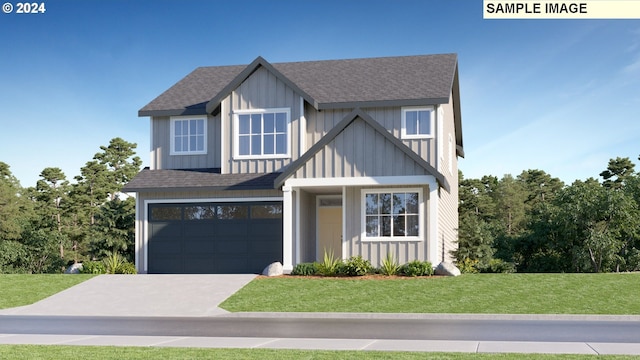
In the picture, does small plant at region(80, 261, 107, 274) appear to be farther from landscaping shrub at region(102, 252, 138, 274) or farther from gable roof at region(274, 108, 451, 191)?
gable roof at region(274, 108, 451, 191)

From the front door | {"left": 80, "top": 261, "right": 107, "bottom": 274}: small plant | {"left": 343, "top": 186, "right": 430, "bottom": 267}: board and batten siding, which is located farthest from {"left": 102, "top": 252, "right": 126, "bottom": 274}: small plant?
{"left": 343, "top": 186, "right": 430, "bottom": 267}: board and batten siding

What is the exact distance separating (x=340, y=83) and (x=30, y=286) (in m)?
13.9

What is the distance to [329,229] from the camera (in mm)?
29812

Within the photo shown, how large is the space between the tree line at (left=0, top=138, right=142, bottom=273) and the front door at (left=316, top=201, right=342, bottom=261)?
55.1 feet

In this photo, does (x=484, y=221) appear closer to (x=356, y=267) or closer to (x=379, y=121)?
(x=379, y=121)

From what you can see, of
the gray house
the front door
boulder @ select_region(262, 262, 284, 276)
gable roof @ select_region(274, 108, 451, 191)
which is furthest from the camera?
the front door

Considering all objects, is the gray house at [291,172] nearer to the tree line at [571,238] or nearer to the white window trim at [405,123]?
the white window trim at [405,123]

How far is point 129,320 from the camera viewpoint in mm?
18625

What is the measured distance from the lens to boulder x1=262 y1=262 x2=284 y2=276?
25734 mm

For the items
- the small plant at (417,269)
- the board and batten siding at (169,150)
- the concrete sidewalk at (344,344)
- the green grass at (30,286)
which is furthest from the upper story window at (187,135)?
the concrete sidewalk at (344,344)

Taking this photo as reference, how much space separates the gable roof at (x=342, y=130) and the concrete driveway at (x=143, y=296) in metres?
3.87

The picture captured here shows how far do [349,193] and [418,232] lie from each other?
2.74 metres

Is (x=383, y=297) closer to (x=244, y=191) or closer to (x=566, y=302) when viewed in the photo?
(x=566, y=302)

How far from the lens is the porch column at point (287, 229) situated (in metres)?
26.1
